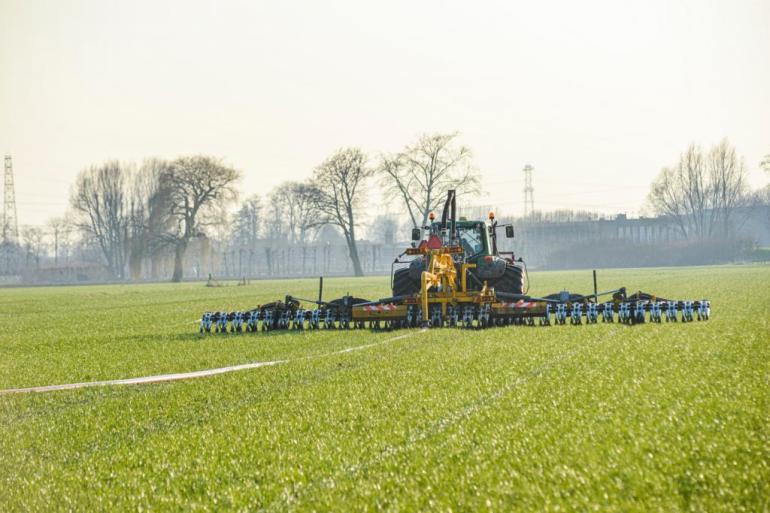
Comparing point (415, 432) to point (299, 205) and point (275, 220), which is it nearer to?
point (299, 205)

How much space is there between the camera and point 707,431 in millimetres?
6422

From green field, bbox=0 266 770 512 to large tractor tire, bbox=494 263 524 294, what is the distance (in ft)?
22.4

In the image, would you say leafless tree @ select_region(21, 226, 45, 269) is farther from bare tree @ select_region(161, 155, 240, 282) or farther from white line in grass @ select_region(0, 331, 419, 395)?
white line in grass @ select_region(0, 331, 419, 395)

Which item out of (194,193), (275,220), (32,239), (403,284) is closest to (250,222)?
(275,220)

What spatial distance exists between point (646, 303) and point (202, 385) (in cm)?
1052

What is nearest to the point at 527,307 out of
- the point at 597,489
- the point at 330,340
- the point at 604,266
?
the point at 330,340

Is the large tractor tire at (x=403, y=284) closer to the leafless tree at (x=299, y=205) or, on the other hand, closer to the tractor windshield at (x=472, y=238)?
the tractor windshield at (x=472, y=238)

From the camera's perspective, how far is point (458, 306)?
18125 mm

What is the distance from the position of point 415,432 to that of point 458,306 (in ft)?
36.7

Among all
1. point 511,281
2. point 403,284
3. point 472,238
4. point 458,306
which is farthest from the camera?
point 403,284

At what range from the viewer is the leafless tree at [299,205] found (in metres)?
80.2

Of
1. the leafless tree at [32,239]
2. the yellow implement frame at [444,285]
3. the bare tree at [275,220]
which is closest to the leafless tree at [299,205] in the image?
the bare tree at [275,220]

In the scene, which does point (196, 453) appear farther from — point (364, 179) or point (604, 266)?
point (604, 266)

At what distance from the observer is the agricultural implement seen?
17547 millimetres
